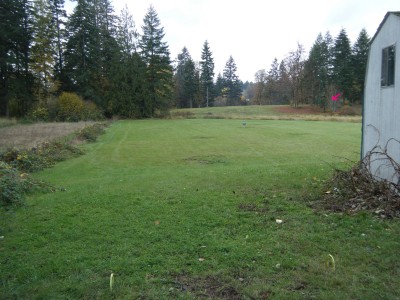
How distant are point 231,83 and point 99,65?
51342 mm

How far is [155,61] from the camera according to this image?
173 feet

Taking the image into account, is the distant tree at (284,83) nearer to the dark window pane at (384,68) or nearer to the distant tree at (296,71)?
the distant tree at (296,71)

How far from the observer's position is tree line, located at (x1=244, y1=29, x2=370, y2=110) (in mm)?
60188

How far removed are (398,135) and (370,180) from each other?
1.01 meters

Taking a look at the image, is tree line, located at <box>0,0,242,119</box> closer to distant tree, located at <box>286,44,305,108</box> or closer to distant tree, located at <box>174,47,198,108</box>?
distant tree, located at <box>174,47,198,108</box>

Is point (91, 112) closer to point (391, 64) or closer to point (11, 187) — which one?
point (11, 187)

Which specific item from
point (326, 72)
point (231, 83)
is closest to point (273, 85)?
point (231, 83)

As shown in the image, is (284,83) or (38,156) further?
(284,83)

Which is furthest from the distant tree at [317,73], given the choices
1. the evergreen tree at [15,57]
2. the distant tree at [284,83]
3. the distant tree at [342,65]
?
the evergreen tree at [15,57]

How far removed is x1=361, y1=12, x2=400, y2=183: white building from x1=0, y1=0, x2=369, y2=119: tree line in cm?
3780

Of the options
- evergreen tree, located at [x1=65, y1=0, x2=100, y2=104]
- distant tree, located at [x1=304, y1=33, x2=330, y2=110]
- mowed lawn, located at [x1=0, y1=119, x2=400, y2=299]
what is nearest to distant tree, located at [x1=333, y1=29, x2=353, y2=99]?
distant tree, located at [x1=304, y1=33, x2=330, y2=110]

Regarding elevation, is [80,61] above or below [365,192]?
above

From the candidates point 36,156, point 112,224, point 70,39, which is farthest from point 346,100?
point 112,224

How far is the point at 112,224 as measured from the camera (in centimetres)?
594
